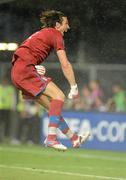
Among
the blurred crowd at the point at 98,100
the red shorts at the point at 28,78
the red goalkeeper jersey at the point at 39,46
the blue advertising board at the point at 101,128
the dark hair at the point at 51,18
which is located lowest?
the blue advertising board at the point at 101,128

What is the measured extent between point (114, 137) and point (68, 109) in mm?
1372

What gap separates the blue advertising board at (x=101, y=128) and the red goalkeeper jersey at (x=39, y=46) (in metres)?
7.23

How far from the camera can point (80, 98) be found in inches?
749

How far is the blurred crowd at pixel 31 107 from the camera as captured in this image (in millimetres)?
18688

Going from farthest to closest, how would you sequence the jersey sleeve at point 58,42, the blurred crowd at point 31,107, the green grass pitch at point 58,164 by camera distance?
the blurred crowd at point 31,107 → the green grass pitch at point 58,164 → the jersey sleeve at point 58,42

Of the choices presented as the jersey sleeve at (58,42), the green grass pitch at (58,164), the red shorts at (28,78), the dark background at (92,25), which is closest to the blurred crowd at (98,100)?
the green grass pitch at (58,164)

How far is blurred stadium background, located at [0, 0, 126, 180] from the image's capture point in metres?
13.6

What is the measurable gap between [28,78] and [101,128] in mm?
7596

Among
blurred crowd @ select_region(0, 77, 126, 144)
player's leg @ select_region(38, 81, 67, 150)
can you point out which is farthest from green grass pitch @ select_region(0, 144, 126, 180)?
blurred crowd @ select_region(0, 77, 126, 144)

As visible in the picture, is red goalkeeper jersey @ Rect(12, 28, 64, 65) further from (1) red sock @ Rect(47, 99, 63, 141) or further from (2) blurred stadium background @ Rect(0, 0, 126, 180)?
(2) blurred stadium background @ Rect(0, 0, 126, 180)

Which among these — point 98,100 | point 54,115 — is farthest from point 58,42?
point 98,100

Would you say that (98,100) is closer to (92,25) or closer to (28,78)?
(92,25)

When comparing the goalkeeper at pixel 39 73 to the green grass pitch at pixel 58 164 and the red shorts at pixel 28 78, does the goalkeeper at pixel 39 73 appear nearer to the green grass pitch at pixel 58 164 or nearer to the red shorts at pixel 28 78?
the red shorts at pixel 28 78

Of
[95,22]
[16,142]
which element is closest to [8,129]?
[16,142]
